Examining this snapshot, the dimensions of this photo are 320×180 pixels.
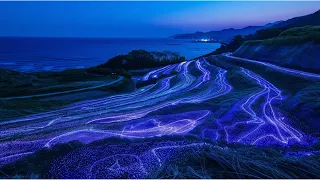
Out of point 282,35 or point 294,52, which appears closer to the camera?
point 294,52

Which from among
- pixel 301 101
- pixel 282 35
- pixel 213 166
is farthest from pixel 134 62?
pixel 213 166

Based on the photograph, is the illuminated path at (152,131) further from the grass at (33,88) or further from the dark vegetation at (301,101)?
the grass at (33,88)

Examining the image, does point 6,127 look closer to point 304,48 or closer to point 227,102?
point 227,102

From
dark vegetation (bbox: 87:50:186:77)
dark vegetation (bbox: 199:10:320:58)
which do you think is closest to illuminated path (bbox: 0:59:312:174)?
dark vegetation (bbox: 199:10:320:58)

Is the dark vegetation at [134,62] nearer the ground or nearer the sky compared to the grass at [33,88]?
nearer the ground

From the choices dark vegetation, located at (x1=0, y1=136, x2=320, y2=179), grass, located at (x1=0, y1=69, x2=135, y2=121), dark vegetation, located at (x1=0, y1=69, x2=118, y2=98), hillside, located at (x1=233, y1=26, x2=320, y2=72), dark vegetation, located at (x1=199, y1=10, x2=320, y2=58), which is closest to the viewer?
dark vegetation, located at (x1=0, y1=136, x2=320, y2=179)

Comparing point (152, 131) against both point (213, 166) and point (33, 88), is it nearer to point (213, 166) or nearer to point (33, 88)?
point (213, 166)

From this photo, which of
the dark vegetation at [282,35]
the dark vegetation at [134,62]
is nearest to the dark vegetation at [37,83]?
the dark vegetation at [134,62]

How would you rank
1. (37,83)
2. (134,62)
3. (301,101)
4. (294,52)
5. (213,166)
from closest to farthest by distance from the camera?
(213,166) → (301,101) → (294,52) → (37,83) → (134,62)

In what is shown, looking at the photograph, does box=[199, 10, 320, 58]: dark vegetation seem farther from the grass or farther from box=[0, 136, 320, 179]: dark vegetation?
box=[0, 136, 320, 179]: dark vegetation

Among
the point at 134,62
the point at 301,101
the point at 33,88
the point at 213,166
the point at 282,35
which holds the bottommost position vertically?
the point at 134,62

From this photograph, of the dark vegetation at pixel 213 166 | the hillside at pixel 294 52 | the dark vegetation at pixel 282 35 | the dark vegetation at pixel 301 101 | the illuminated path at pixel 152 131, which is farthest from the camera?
the dark vegetation at pixel 282 35
